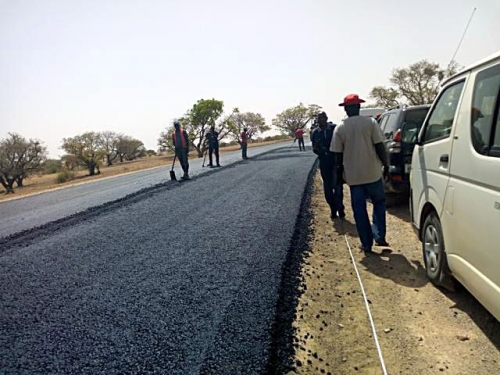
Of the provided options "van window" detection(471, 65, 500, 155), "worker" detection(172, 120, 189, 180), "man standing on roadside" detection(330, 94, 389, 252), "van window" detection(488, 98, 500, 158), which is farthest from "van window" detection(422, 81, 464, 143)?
"worker" detection(172, 120, 189, 180)

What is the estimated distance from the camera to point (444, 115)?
12.8ft

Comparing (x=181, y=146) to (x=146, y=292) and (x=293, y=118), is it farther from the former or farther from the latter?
(x=293, y=118)

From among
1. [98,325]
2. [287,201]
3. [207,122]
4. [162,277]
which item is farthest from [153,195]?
[207,122]

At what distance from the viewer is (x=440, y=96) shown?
13.6 ft

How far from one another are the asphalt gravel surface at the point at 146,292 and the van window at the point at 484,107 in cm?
220

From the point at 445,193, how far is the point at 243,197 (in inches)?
229

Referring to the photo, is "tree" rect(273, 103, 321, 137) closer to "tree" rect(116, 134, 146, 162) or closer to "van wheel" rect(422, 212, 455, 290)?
"tree" rect(116, 134, 146, 162)

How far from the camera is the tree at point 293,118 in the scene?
98438 mm

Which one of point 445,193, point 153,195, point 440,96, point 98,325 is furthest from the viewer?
point 153,195

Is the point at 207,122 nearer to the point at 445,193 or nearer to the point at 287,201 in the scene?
the point at 287,201

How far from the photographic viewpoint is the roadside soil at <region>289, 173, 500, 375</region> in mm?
2717

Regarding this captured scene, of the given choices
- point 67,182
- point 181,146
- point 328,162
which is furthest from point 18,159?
point 328,162

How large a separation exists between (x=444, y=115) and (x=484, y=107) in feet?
3.18

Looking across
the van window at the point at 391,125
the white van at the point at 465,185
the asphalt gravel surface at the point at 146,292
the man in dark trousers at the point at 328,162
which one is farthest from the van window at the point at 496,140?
Answer: the van window at the point at 391,125
